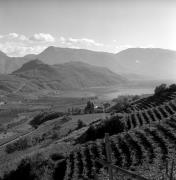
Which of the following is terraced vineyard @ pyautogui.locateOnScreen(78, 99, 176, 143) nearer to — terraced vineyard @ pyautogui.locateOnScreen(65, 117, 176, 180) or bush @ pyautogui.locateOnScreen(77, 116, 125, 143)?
bush @ pyautogui.locateOnScreen(77, 116, 125, 143)

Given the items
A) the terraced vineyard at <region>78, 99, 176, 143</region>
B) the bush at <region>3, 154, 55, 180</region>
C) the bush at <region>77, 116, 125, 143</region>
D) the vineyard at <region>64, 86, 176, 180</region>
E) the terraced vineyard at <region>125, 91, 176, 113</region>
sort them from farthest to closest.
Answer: the terraced vineyard at <region>125, 91, 176, 113</region>
the bush at <region>77, 116, 125, 143</region>
the terraced vineyard at <region>78, 99, 176, 143</region>
the bush at <region>3, 154, 55, 180</region>
the vineyard at <region>64, 86, 176, 180</region>

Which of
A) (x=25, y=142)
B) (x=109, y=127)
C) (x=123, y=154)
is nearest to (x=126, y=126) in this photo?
(x=109, y=127)

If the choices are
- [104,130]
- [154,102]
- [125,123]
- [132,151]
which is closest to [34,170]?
[132,151]

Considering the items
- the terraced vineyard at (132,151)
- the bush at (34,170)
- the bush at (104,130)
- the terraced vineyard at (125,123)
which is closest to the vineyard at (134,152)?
the terraced vineyard at (132,151)

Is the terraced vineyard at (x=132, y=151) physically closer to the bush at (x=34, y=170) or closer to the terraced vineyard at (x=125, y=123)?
the bush at (x=34, y=170)

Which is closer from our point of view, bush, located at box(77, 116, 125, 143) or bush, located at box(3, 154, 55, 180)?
bush, located at box(3, 154, 55, 180)

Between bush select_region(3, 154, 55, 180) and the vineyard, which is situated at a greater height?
the vineyard

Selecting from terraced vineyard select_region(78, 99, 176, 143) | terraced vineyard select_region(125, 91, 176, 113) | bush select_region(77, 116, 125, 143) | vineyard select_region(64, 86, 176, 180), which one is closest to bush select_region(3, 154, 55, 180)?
vineyard select_region(64, 86, 176, 180)

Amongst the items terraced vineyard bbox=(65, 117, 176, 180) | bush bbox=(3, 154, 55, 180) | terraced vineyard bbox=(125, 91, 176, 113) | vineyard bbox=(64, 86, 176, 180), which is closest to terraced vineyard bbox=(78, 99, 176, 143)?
vineyard bbox=(64, 86, 176, 180)

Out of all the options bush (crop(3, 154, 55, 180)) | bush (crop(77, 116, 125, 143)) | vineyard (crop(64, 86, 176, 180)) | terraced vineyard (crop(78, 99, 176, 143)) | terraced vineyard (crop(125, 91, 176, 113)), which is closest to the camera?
vineyard (crop(64, 86, 176, 180))

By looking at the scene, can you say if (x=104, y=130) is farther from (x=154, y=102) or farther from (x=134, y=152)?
(x=154, y=102)
